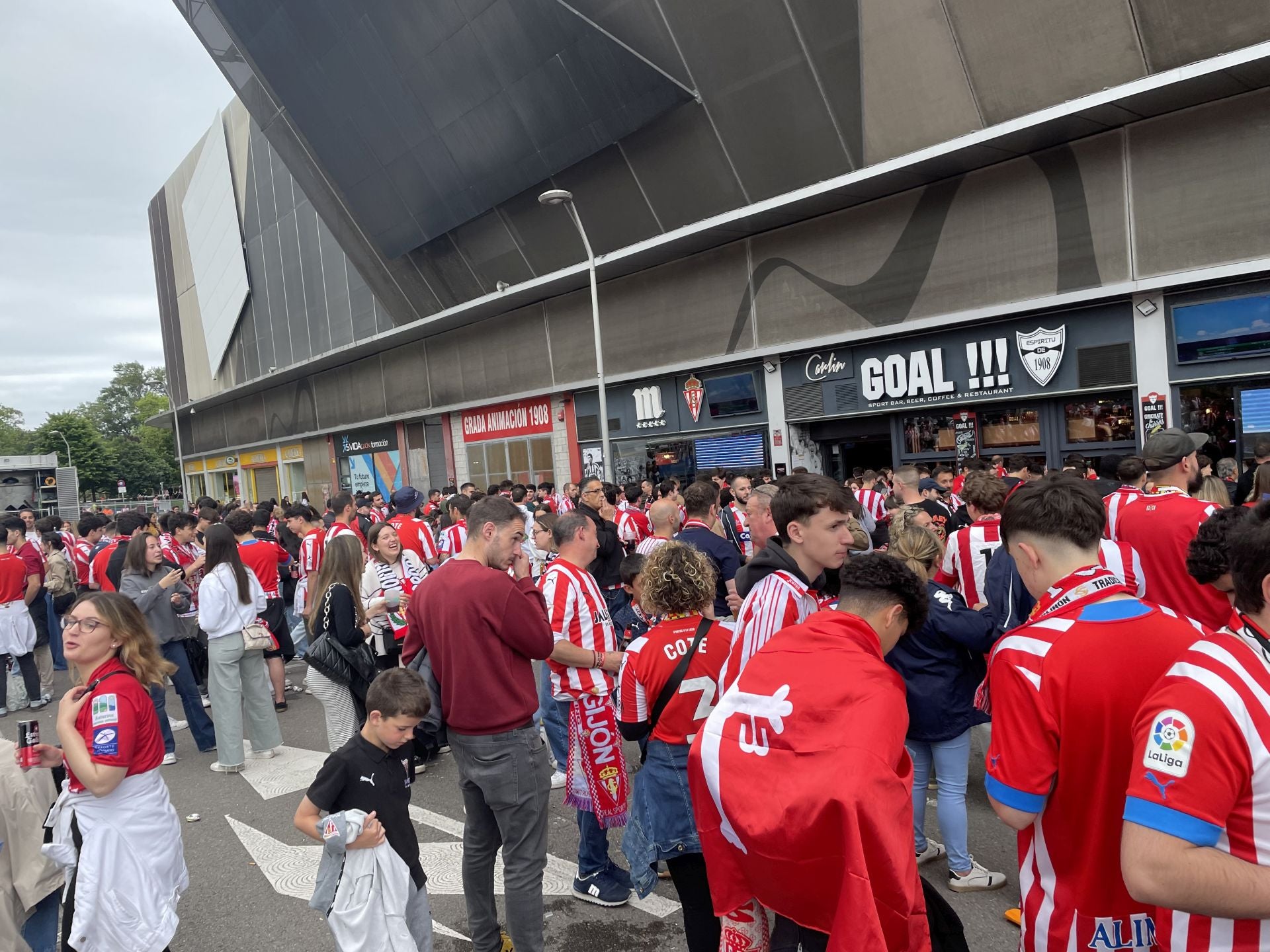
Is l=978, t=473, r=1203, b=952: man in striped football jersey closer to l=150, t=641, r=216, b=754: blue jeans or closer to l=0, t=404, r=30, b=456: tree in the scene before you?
l=150, t=641, r=216, b=754: blue jeans

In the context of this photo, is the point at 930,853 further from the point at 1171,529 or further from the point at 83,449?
the point at 83,449

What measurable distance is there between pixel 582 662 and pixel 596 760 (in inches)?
21.2

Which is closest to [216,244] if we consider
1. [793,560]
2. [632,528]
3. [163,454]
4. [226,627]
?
[632,528]

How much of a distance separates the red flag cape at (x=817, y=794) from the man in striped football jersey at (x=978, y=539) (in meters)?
3.42

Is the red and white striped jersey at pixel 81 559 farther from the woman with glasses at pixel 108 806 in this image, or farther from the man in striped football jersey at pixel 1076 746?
the man in striped football jersey at pixel 1076 746

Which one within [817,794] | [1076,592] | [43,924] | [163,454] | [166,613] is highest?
[163,454]

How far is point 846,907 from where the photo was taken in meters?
1.89

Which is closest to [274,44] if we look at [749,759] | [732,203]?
[732,203]

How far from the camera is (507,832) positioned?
355cm

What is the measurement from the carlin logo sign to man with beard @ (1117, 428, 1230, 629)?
8.36m

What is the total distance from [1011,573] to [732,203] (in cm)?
1268

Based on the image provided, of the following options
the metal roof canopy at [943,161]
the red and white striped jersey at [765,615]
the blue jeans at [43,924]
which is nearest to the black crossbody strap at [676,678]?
the red and white striped jersey at [765,615]

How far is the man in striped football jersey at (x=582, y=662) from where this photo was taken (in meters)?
4.27

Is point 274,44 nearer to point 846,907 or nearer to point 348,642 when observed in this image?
point 348,642
